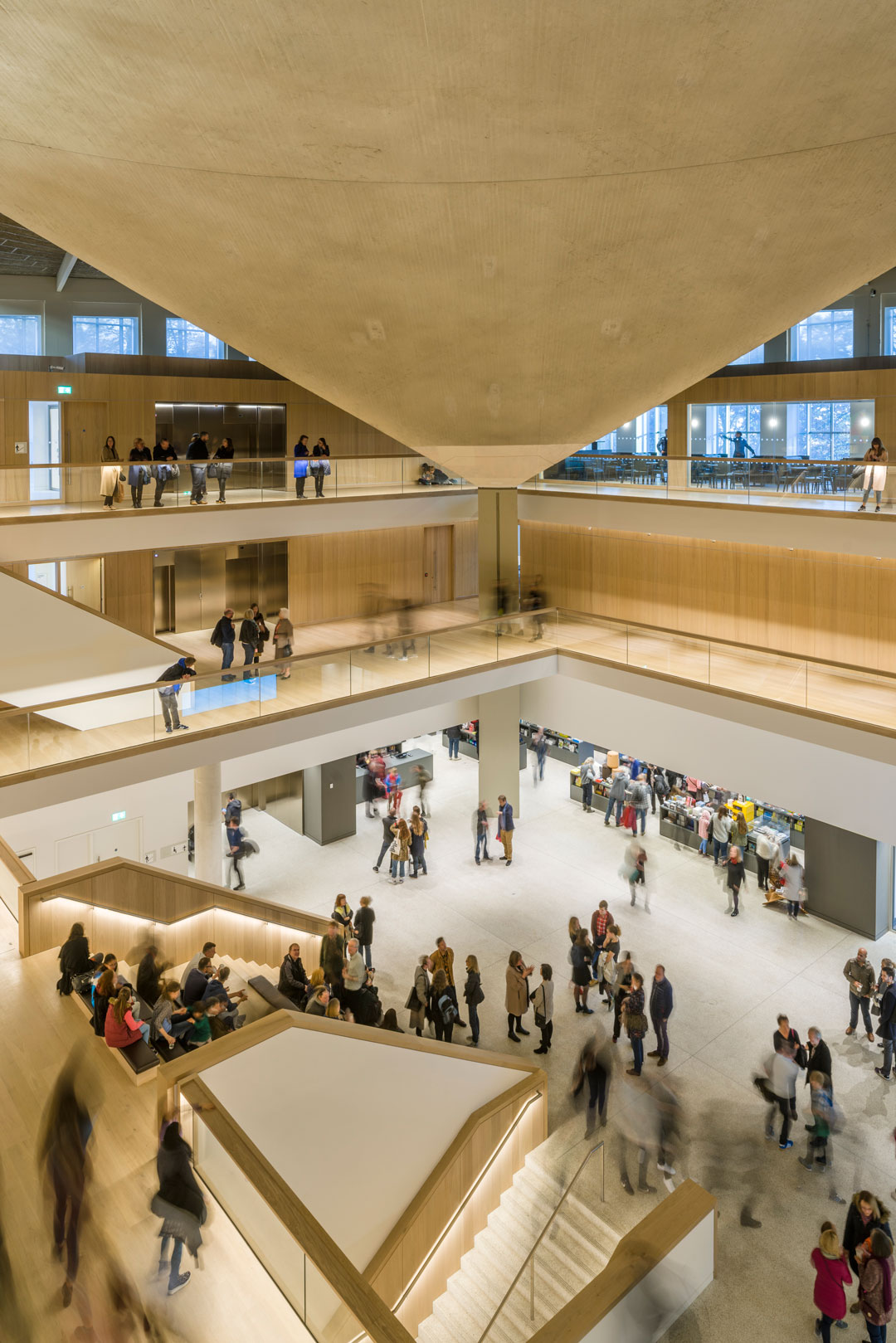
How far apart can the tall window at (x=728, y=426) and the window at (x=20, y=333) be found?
19110mm

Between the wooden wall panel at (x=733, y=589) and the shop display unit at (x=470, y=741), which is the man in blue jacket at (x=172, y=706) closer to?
the wooden wall panel at (x=733, y=589)

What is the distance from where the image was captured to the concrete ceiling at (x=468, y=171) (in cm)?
546

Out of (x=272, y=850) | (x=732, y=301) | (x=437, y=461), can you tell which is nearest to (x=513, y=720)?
(x=272, y=850)

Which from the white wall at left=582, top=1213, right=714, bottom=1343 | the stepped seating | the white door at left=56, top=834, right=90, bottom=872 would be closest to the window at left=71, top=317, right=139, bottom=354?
the white door at left=56, top=834, right=90, bottom=872

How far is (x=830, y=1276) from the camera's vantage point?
260 inches

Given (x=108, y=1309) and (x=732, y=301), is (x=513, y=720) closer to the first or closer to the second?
(x=732, y=301)

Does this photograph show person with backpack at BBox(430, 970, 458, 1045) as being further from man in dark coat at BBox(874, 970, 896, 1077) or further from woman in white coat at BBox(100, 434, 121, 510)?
woman in white coat at BBox(100, 434, 121, 510)

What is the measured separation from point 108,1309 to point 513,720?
1452cm

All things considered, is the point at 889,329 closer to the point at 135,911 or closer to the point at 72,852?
the point at 72,852

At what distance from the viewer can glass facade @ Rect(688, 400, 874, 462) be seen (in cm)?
1988

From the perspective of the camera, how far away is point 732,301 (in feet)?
28.8

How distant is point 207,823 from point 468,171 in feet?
36.5

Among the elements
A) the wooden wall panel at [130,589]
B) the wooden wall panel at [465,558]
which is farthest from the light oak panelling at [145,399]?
the wooden wall panel at [130,589]

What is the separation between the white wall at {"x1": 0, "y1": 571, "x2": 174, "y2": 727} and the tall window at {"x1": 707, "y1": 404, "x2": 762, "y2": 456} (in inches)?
591
